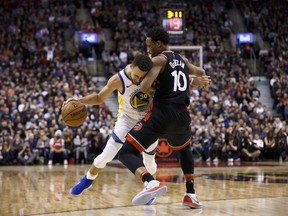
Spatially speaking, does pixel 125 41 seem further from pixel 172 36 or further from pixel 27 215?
pixel 27 215

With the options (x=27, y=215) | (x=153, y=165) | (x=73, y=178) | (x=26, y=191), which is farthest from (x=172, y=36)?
(x=27, y=215)

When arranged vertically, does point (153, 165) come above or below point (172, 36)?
below

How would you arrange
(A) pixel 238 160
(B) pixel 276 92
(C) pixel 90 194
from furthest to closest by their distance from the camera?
(B) pixel 276 92 < (A) pixel 238 160 < (C) pixel 90 194

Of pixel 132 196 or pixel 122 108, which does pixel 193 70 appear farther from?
pixel 132 196

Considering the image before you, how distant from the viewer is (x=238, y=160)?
16.9 m

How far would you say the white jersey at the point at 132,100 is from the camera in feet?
21.4

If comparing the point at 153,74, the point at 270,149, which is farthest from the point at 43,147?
the point at 153,74

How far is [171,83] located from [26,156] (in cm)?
1035

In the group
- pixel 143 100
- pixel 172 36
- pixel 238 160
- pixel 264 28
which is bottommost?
pixel 238 160

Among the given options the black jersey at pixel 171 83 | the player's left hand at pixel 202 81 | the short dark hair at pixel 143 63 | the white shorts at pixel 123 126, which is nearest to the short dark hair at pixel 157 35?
the black jersey at pixel 171 83

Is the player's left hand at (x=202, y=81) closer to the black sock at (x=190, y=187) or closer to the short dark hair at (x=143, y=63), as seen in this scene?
the short dark hair at (x=143, y=63)

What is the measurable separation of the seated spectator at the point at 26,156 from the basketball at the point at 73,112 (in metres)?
9.47

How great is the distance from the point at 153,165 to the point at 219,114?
39.5 ft

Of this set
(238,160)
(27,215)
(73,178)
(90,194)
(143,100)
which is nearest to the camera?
(27,215)
